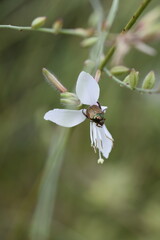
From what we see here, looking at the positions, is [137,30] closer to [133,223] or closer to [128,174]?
[128,174]

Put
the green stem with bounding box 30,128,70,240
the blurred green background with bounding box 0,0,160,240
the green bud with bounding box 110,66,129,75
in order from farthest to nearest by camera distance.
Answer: the blurred green background with bounding box 0,0,160,240
the green stem with bounding box 30,128,70,240
the green bud with bounding box 110,66,129,75

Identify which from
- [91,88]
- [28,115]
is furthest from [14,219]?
[91,88]

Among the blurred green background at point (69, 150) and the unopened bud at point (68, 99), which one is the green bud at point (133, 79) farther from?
the blurred green background at point (69, 150)

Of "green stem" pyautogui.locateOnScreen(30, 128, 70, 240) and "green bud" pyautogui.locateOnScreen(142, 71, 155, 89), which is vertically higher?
"green bud" pyautogui.locateOnScreen(142, 71, 155, 89)

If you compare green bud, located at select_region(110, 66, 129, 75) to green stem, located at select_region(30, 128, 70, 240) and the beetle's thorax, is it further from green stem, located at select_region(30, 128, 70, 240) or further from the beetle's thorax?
green stem, located at select_region(30, 128, 70, 240)

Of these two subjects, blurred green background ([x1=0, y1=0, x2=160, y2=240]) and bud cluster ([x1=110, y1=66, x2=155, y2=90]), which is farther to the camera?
blurred green background ([x1=0, y1=0, x2=160, y2=240])

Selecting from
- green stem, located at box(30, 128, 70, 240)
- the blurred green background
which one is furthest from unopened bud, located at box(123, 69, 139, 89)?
the blurred green background

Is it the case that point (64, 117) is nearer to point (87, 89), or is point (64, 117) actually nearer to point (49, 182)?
point (87, 89)
